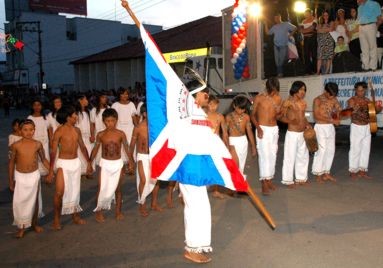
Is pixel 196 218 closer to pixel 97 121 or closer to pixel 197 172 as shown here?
pixel 197 172

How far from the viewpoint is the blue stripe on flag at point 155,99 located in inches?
169

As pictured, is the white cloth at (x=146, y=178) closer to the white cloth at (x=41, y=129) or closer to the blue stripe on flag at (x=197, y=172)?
the blue stripe on flag at (x=197, y=172)

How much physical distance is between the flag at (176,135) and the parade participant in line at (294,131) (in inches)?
127

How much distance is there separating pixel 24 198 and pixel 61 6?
5608cm

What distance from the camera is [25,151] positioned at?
17.6 feet

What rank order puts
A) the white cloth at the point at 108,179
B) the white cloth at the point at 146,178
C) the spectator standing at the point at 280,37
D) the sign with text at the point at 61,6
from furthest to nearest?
the sign with text at the point at 61,6, the spectator standing at the point at 280,37, the white cloth at the point at 146,178, the white cloth at the point at 108,179

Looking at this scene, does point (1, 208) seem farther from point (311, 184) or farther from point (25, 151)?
point (311, 184)

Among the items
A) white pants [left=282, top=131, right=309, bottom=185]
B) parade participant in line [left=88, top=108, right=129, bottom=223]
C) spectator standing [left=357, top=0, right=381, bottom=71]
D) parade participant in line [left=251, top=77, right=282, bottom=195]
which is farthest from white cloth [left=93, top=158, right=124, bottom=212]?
spectator standing [left=357, top=0, right=381, bottom=71]

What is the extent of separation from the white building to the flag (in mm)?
49074

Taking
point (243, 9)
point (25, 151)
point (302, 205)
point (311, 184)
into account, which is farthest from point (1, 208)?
point (243, 9)

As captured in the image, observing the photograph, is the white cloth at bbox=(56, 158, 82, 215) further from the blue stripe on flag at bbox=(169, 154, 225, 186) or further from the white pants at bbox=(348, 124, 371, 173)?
the white pants at bbox=(348, 124, 371, 173)

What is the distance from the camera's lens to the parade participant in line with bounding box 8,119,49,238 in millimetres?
5320

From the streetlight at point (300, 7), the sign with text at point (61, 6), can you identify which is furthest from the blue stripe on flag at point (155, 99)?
the sign with text at point (61, 6)

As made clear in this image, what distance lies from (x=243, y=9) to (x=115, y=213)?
27.7ft
